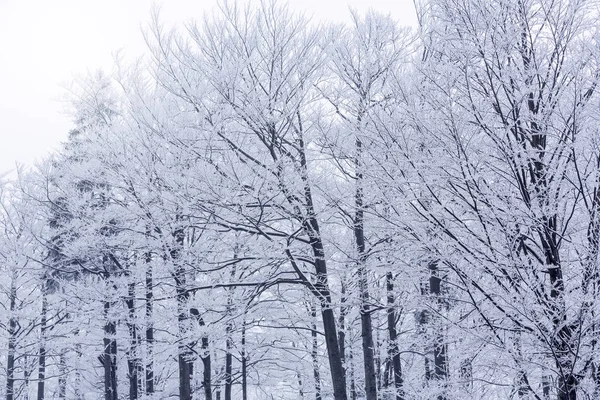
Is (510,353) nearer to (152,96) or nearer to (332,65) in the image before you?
(332,65)

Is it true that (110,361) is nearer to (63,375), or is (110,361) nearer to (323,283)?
(63,375)

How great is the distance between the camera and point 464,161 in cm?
395

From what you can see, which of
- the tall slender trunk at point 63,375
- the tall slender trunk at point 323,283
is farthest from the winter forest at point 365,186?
the tall slender trunk at point 63,375

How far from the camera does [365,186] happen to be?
6320 millimetres

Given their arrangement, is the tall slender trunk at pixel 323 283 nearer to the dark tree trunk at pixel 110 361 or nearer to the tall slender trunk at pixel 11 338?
the dark tree trunk at pixel 110 361

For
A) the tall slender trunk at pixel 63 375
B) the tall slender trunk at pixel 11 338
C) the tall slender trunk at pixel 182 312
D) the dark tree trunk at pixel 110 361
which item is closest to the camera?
the tall slender trunk at pixel 182 312

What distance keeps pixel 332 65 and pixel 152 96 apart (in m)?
3.01

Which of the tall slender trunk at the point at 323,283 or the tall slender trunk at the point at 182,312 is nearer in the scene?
the tall slender trunk at the point at 323,283

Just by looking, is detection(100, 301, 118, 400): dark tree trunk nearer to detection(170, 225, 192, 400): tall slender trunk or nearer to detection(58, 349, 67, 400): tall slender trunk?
detection(58, 349, 67, 400): tall slender trunk

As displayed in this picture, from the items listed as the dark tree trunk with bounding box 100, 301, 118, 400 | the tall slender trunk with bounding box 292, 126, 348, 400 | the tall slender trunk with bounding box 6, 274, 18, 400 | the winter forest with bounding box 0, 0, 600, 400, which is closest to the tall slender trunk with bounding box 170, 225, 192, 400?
the winter forest with bounding box 0, 0, 600, 400

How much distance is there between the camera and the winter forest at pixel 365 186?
3902 mm

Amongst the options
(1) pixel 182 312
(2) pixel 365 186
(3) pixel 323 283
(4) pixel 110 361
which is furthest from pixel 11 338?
(2) pixel 365 186

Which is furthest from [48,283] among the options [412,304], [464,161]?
[464,161]

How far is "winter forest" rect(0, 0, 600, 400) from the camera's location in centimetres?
390
